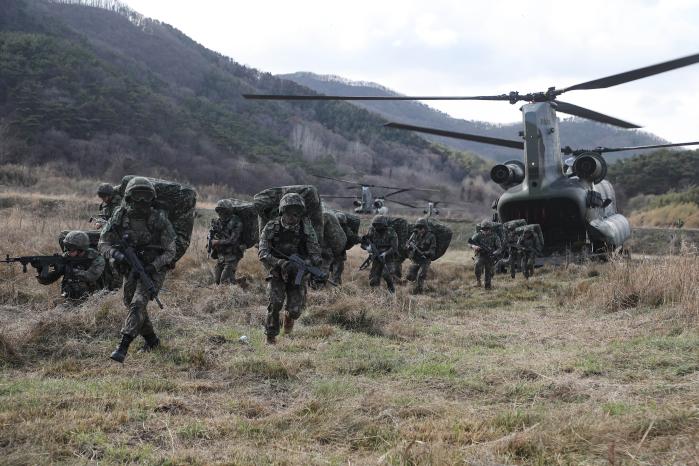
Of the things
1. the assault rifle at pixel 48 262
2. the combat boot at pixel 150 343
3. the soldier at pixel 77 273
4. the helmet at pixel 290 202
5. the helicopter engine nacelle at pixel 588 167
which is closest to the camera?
the combat boot at pixel 150 343

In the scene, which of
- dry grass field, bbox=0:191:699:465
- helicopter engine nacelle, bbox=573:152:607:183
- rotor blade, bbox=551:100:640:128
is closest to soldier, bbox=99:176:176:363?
dry grass field, bbox=0:191:699:465

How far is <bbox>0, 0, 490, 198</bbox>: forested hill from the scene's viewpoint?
148 feet

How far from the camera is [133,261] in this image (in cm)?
689

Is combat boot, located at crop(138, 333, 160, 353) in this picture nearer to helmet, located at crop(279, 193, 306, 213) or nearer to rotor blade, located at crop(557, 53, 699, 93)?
helmet, located at crop(279, 193, 306, 213)

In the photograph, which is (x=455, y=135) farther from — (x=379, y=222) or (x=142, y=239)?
(x=142, y=239)

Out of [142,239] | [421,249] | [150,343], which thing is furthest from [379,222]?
[150,343]

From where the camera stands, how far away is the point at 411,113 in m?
150

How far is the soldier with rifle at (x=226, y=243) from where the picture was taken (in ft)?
40.1

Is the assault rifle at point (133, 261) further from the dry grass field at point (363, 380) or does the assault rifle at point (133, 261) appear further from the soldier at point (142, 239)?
the dry grass field at point (363, 380)

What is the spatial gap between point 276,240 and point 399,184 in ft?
180

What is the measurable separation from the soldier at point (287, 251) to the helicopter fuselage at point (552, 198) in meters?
9.51

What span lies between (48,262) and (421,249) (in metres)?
7.37

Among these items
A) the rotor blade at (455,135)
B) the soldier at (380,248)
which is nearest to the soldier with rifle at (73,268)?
the soldier at (380,248)

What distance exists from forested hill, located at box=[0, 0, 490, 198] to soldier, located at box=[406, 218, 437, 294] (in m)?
29.4
